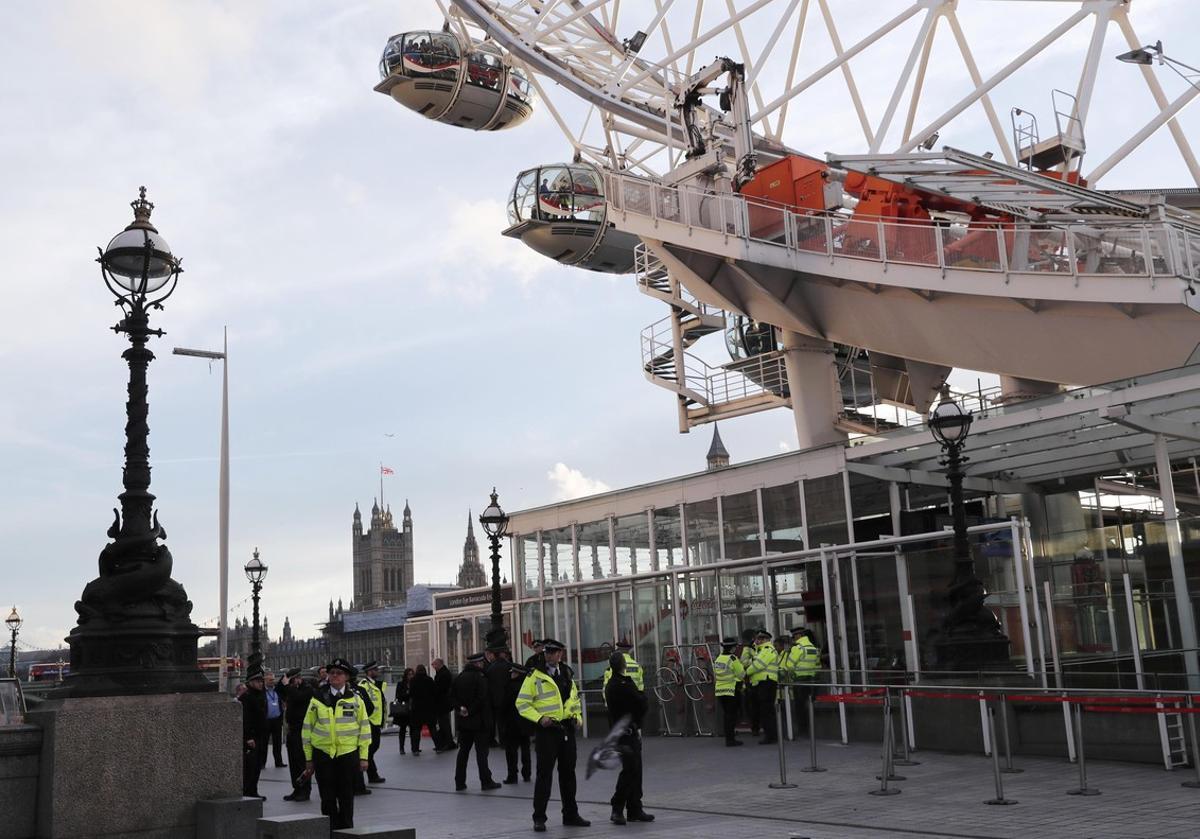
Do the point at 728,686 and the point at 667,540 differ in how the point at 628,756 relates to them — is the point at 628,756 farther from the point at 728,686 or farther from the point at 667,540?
the point at 667,540

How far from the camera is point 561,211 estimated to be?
3959cm

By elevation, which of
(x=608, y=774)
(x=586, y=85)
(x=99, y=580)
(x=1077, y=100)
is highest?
(x=586, y=85)

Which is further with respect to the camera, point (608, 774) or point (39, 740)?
point (608, 774)

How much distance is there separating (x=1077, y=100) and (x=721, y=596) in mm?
15174

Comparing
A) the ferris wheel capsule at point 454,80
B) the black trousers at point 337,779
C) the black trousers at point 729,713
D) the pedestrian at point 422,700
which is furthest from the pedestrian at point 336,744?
the ferris wheel capsule at point 454,80

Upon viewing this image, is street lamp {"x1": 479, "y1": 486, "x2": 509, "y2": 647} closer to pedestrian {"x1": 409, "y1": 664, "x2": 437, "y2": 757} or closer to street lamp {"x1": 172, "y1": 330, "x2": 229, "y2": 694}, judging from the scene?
pedestrian {"x1": 409, "y1": 664, "x2": 437, "y2": 757}

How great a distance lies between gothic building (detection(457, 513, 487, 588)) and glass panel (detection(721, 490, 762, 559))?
166052 millimetres

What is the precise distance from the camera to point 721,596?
887 inches

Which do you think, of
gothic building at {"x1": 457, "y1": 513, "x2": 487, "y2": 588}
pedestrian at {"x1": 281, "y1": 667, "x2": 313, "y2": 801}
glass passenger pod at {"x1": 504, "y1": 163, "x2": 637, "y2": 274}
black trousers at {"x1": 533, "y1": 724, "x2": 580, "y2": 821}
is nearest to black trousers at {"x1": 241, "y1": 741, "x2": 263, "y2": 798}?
pedestrian at {"x1": 281, "y1": 667, "x2": 313, "y2": 801}

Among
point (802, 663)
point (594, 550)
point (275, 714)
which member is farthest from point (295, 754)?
point (594, 550)

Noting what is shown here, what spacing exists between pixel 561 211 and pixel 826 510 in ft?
58.8

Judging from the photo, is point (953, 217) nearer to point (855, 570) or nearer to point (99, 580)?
point (855, 570)

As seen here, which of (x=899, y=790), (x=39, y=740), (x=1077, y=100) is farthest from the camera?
(x=1077, y=100)

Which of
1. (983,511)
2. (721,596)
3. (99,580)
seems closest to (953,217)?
(983,511)
